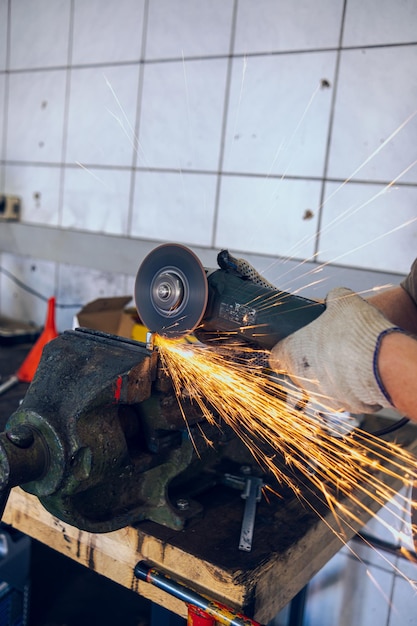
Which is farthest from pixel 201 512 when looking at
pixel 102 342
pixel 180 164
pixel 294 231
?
pixel 180 164

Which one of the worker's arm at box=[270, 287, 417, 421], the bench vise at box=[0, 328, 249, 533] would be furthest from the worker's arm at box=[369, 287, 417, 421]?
the bench vise at box=[0, 328, 249, 533]

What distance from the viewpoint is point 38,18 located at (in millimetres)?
3086

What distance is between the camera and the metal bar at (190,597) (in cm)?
104

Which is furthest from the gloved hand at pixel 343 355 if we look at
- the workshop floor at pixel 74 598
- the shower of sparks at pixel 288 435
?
the workshop floor at pixel 74 598

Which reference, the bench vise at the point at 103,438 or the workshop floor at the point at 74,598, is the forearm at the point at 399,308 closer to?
the bench vise at the point at 103,438

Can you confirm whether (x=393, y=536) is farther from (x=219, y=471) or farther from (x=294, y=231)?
(x=294, y=231)

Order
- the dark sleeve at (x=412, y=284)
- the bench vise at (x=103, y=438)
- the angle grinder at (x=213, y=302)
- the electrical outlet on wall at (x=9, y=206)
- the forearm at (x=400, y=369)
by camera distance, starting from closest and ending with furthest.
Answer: the forearm at (x=400, y=369)
the bench vise at (x=103, y=438)
the angle grinder at (x=213, y=302)
the dark sleeve at (x=412, y=284)
the electrical outlet on wall at (x=9, y=206)

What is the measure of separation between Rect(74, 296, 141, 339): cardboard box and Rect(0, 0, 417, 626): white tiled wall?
0.44m

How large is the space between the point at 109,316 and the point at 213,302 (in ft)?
3.57

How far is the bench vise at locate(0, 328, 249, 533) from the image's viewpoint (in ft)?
3.66

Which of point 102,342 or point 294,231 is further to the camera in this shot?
point 294,231

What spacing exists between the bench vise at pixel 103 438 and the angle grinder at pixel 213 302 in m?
0.10

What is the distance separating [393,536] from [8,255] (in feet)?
8.21

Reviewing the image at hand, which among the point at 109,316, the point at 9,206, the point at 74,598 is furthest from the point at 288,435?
the point at 9,206
